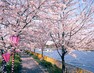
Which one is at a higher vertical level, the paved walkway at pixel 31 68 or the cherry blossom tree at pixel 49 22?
the cherry blossom tree at pixel 49 22

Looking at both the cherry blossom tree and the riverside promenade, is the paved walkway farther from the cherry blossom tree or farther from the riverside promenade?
the cherry blossom tree

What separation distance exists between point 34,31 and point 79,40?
16.6ft

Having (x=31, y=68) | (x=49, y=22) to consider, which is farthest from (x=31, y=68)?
(x=49, y=22)

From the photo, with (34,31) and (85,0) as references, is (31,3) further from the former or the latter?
(85,0)

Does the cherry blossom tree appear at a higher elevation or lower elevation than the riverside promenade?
higher

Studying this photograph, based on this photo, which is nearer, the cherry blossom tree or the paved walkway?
the cherry blossom tree

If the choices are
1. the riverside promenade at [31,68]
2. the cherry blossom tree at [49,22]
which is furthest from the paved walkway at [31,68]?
the cherry blossom tree at [49,22]

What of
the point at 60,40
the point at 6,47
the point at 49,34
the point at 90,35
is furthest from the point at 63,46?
the point at 6,47

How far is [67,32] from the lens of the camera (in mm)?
15078

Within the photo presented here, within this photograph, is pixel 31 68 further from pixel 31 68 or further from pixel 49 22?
pixel 49 22

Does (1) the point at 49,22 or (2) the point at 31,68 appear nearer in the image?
(1) the point at 49,22

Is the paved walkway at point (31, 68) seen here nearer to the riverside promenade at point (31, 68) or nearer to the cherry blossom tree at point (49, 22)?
the riverside promenade at point (31, 68)

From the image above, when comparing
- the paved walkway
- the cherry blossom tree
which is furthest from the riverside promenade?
the cherry blossom tree

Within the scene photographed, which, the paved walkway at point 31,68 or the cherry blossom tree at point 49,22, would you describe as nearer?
the cherry blossom tree at point 49,22
